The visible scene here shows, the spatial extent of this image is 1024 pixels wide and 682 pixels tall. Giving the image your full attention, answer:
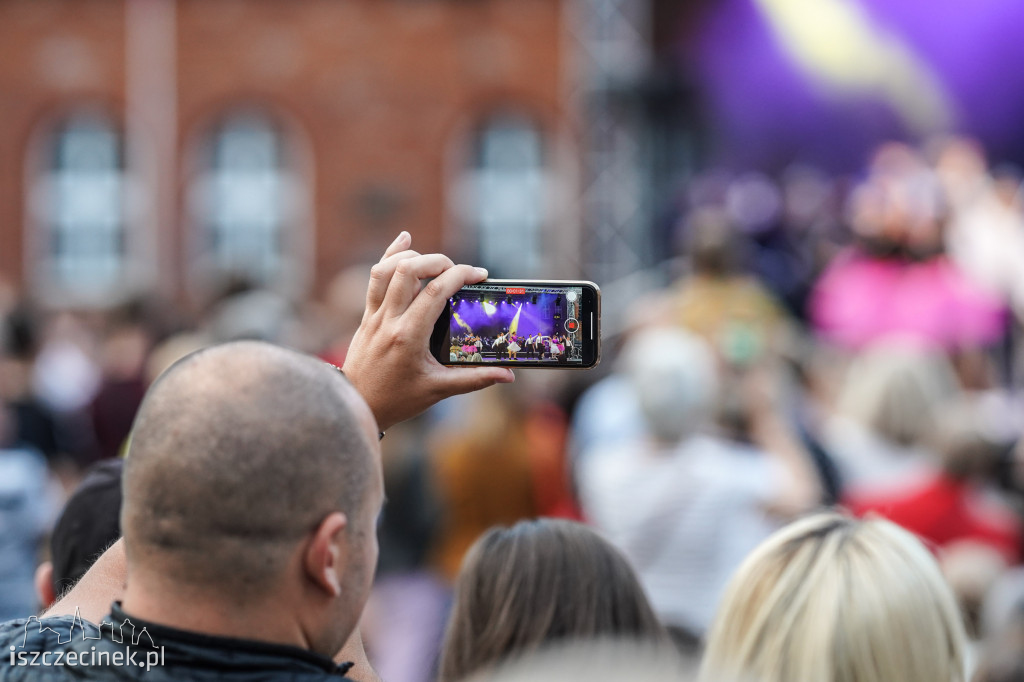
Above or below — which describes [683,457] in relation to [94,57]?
below

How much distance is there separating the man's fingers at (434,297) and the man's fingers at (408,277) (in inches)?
0.5

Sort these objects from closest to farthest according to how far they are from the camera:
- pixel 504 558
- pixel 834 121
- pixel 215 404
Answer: pixel 215 404 < pixel 504 558 < pixel 834 121

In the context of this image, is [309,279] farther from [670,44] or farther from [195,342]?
[195,342]

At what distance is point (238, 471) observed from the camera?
4.22 feet

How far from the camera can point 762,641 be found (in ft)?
6.30

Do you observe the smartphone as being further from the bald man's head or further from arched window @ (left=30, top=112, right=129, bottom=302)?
arched window @ (left=30, top=112, right=129, bottom=302)

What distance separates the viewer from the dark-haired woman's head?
6.61 ft

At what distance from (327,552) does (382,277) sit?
51cm

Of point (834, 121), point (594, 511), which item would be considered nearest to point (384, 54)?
point (834, 121)

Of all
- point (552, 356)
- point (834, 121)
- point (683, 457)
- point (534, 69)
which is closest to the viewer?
point (552, 356)

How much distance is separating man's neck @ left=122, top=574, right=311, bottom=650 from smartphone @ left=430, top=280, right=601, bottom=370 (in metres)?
0.53

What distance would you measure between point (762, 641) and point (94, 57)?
1789 centimetres

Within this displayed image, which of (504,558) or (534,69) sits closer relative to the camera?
(504,558)

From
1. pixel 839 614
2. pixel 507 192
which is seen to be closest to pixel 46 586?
pixel 839 614
